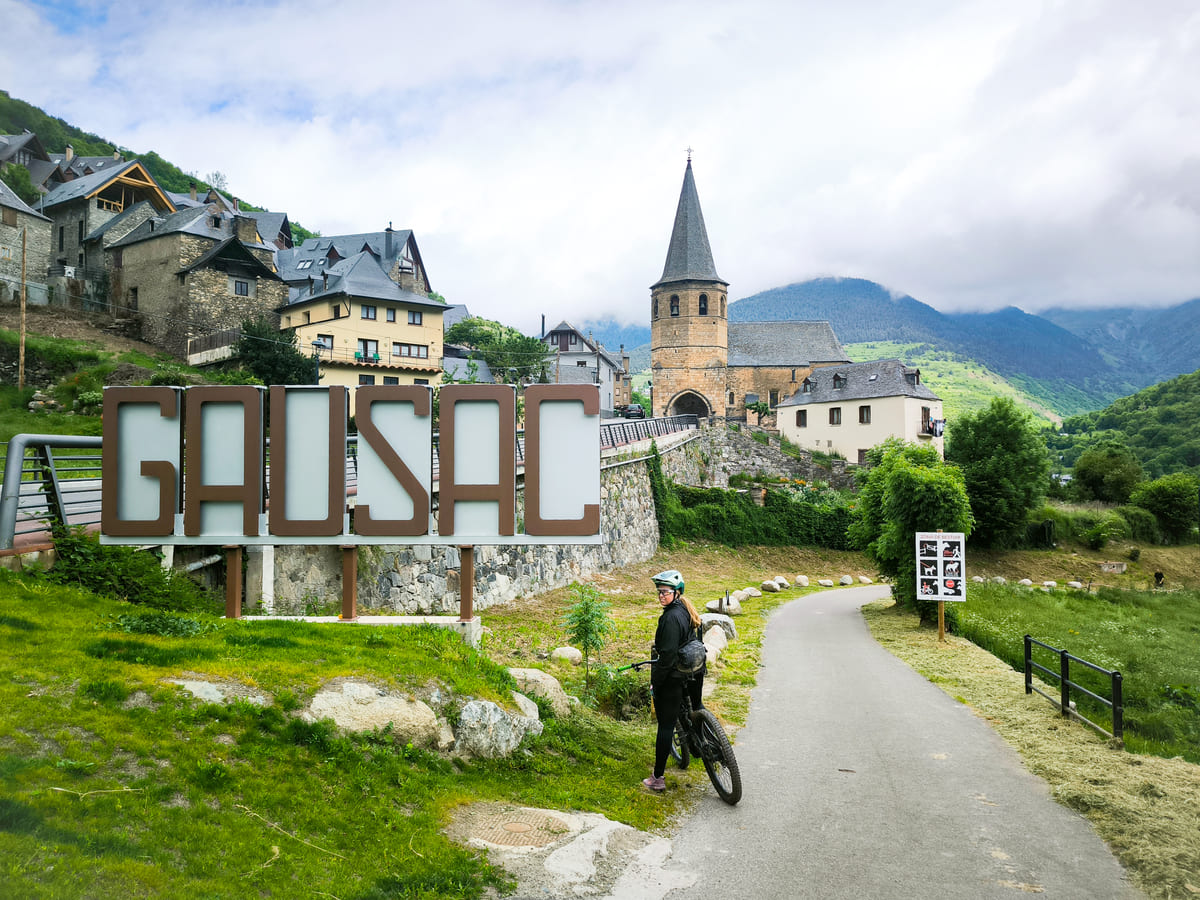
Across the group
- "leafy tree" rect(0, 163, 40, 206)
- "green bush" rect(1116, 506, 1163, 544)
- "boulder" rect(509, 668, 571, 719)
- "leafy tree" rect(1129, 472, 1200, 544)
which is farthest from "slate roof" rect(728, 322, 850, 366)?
"boulder" rect(509, 668, 571, 719)

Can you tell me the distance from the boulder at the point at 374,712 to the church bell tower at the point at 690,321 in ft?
191

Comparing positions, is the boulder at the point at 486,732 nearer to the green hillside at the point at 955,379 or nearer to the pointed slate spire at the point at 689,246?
the pointed slate spire at the point at 689,246

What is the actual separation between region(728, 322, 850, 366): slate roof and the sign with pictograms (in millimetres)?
55907

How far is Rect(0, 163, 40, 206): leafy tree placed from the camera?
5166 centimetres

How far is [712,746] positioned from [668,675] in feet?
2.86

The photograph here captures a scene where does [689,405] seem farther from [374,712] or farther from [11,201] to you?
[374,712]

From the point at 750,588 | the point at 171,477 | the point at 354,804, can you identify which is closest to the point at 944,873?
the point at 354,804

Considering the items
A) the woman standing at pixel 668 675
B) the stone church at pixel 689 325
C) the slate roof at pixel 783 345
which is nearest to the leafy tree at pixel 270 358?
the stone church at pixel 689 325

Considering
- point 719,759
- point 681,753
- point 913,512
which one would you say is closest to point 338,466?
point 681,753

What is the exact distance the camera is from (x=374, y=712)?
6.38 metres

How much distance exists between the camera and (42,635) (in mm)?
6293

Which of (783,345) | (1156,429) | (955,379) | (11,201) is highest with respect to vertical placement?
(955,379)

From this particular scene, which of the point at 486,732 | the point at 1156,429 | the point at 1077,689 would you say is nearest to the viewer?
the point at 486,732

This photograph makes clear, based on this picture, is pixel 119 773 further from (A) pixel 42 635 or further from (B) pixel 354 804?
(A) pixel 42 635
